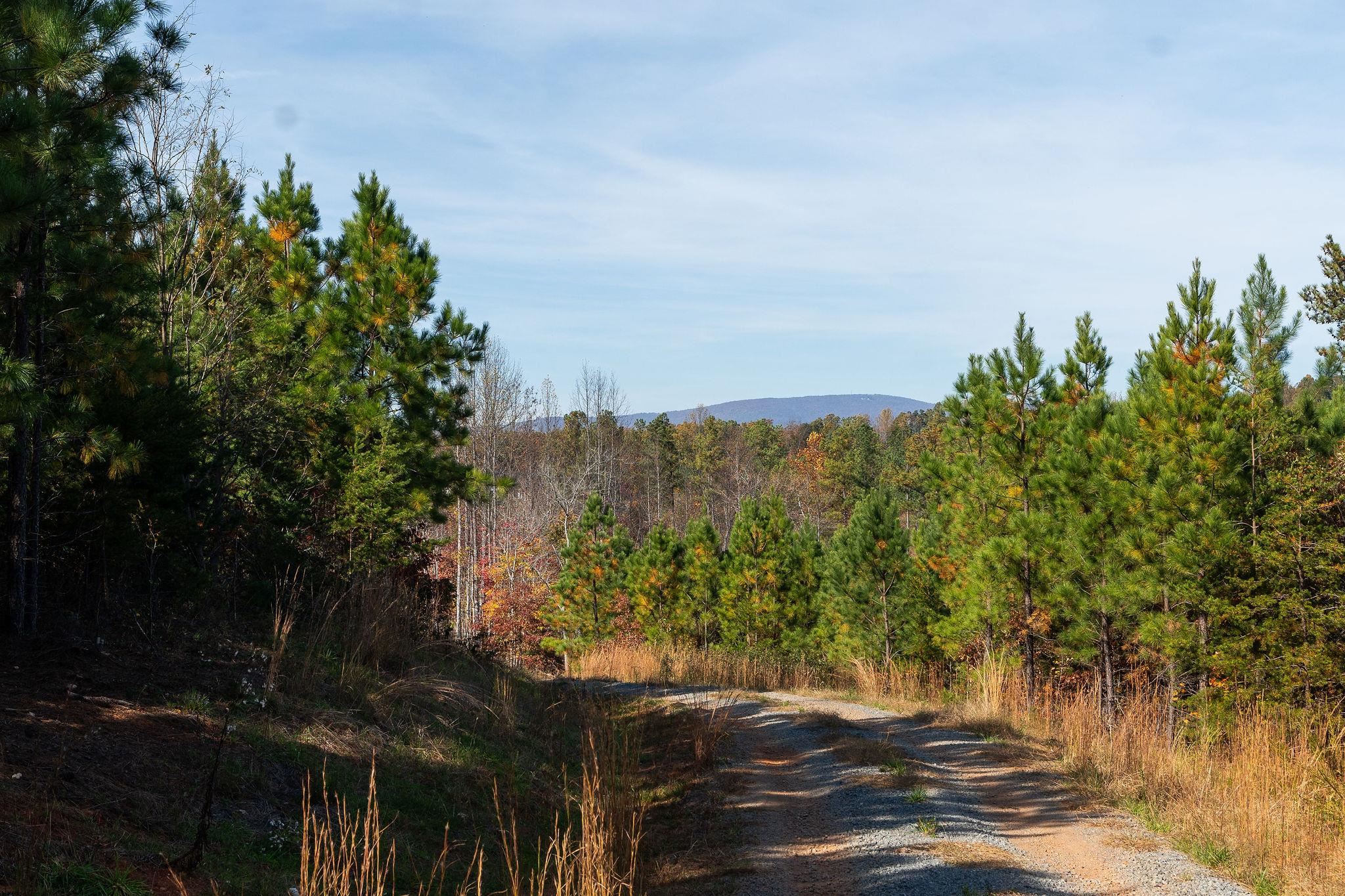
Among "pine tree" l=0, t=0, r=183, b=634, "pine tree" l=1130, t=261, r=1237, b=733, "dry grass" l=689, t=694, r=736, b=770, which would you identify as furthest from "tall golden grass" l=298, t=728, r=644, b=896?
"pine tree" l=1130, t=261, r=1237, b=733

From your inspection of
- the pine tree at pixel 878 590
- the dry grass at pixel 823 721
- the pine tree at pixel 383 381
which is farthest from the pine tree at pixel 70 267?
the pine tree at pixel 878 590

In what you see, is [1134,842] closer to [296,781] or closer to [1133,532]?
[296,781]

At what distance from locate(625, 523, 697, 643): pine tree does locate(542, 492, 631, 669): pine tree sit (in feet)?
2.21

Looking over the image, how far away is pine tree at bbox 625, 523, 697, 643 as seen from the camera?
3053 cm

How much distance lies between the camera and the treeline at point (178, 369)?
6.61 meters

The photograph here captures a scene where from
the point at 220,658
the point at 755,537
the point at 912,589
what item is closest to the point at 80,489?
the point at 220,658

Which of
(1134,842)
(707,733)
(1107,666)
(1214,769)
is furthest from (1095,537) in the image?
(1134,842)

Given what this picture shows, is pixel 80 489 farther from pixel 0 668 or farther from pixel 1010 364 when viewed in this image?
pixel 1010 364

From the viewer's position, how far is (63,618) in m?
8.00

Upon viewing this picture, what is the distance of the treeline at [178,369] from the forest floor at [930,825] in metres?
5.77

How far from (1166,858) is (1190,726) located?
8513 millimetres

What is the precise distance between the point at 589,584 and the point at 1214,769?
2388 centimetres

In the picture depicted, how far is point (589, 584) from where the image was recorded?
31.1m

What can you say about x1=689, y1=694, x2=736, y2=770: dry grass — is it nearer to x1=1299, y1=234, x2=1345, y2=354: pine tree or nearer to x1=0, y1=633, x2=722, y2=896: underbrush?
x1=0, y1=633, x2=722, y2=896: underbrush
